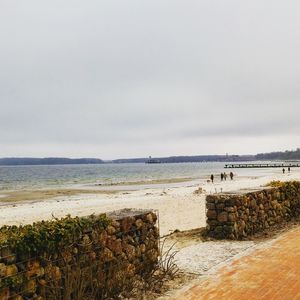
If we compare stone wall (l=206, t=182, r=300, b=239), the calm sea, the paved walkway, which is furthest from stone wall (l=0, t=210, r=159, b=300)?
the calm sea

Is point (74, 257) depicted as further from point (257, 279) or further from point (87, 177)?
point (87, 177)

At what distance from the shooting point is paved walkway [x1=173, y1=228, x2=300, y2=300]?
5.79 meters

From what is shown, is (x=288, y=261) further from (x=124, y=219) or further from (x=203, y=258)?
(x=124, y=219)

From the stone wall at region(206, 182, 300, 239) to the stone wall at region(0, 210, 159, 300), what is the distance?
11.2ft

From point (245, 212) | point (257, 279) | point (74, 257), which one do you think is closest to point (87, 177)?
point (245, 212)

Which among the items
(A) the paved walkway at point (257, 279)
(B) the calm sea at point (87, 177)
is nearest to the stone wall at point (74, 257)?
(A) the paved walkway at point (257, 279)

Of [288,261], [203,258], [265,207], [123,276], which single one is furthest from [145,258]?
[265,207]

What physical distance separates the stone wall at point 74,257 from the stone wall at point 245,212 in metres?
3.40

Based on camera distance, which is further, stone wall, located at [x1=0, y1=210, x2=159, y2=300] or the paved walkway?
the paved walkway

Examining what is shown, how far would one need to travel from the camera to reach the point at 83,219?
5.80 m

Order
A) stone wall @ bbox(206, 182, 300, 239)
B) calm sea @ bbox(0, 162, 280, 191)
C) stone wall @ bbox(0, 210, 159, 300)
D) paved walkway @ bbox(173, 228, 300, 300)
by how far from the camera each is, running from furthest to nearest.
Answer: calm sea @ bbox(0, 162, 280, 191)
stone wall @ bbox(206, 182, 300, 239)
paved walkway @ bbox(173, 228, 300, 300)
stone wall @ bbox(0, 210, 159, 300)

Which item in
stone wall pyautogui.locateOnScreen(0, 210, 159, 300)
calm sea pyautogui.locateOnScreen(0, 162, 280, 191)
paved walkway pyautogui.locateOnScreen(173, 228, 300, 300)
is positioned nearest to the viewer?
stone wall pyautogui.locateOnScreen(0, 210, 159, 300)

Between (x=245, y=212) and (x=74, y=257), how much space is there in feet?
19.8

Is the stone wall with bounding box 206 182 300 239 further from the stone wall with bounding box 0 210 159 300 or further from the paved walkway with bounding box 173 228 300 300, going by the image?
the stone wall with bounding box 0 210 159 300
